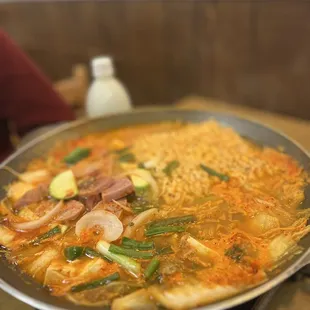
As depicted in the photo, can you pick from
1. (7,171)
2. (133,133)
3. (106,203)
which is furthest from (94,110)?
(106,203)

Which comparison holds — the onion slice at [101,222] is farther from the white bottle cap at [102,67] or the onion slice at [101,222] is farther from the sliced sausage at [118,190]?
the white bottle cap at [102,67]

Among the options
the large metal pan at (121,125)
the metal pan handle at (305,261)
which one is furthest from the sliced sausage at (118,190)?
the metal pan handle at (305,261)

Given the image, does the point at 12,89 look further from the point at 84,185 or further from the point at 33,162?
the point at 84,185

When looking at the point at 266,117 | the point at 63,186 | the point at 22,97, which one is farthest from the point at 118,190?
the point at 266,117

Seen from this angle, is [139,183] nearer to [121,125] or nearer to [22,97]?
[121,125]

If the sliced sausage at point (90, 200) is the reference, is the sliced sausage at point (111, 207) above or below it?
above
